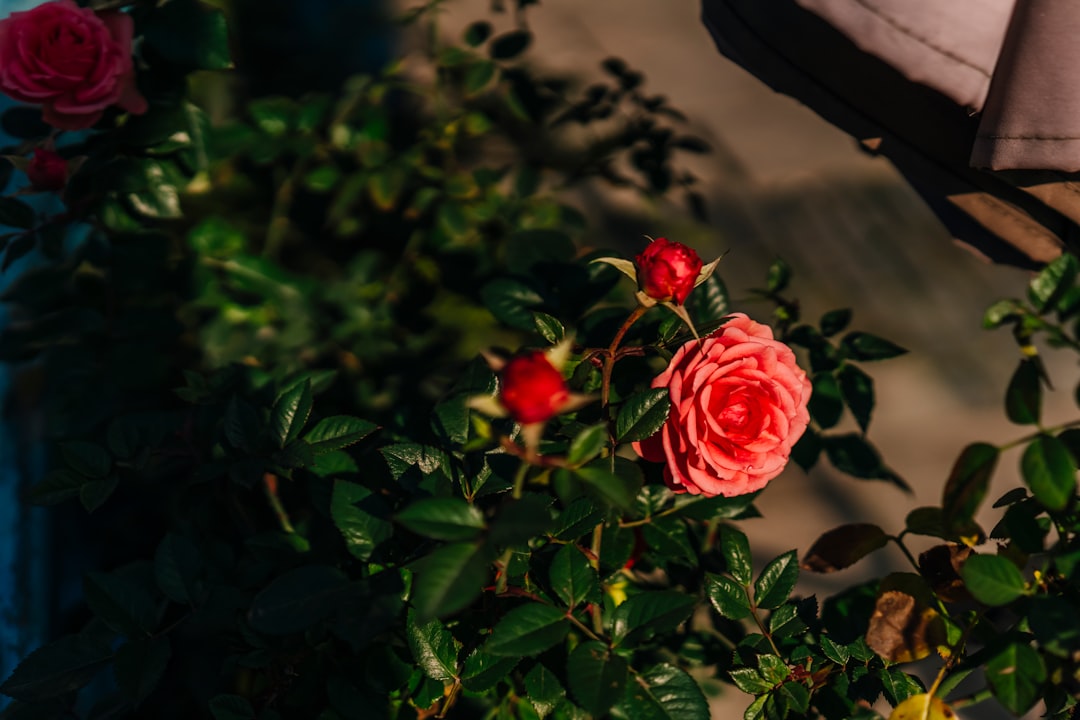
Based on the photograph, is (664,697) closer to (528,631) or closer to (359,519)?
(528,631)

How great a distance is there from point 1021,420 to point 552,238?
69cm

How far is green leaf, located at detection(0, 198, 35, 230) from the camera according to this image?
1143mm

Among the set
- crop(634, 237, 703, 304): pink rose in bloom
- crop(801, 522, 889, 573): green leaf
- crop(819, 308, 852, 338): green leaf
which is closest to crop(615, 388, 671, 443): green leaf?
crop(634, 237, 703, 304): pink rose in bloom

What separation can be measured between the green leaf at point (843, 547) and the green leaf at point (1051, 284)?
0.33 m

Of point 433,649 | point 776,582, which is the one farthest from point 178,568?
point 776,582

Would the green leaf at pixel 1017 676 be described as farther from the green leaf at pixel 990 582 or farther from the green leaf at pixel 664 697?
the green leaf at pixel 664 697

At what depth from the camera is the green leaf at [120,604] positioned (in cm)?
87

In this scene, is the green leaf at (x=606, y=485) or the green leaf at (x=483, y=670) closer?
the green leaf at (x=606, y=485)

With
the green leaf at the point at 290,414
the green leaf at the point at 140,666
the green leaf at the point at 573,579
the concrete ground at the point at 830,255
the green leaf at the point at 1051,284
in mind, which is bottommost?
the concrete ground at the point at 830,255

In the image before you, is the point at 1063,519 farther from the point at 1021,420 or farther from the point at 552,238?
the point at 552,238

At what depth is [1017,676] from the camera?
0.66 meters

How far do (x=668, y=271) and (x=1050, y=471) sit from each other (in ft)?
1.06

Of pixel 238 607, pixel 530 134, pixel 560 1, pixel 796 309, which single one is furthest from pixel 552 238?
pixel 560 1

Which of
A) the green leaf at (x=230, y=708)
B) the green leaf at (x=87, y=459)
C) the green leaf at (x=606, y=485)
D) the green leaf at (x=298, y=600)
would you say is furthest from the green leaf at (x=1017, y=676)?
the green leaf at (x=87, y=459)
